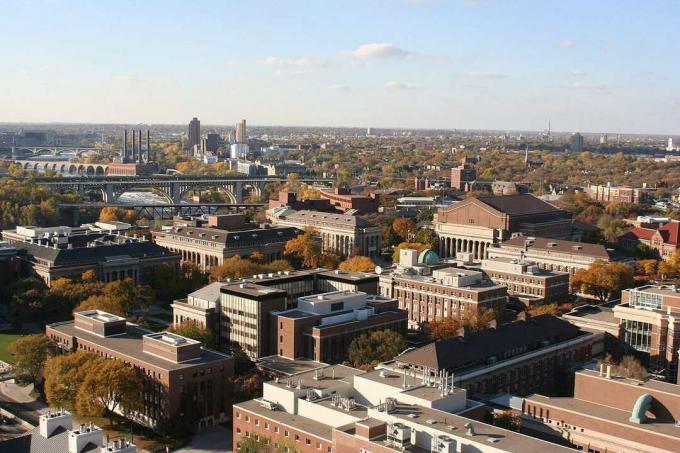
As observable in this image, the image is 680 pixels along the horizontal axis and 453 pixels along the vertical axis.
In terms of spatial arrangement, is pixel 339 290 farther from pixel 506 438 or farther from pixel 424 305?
pixel 506 438

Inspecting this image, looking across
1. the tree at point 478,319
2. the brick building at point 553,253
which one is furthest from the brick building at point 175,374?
the brick building at point 553,253

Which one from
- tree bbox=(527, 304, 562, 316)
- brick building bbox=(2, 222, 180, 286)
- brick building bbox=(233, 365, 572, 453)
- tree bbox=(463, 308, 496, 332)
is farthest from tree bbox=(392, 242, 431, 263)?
brick building bbox=(233, 365, 572, 453)

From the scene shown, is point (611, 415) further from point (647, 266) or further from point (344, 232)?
point (344, 232)

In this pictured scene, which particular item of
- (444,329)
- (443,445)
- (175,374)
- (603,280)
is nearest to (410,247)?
(603,280)

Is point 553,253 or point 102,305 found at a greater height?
point 553,253

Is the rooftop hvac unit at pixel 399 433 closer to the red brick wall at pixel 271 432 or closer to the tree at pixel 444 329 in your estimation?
the red brick wall at pixel 271 432

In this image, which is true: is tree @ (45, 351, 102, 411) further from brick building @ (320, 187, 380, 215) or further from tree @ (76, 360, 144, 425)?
brick building @ (320, 187, 380, 215)
